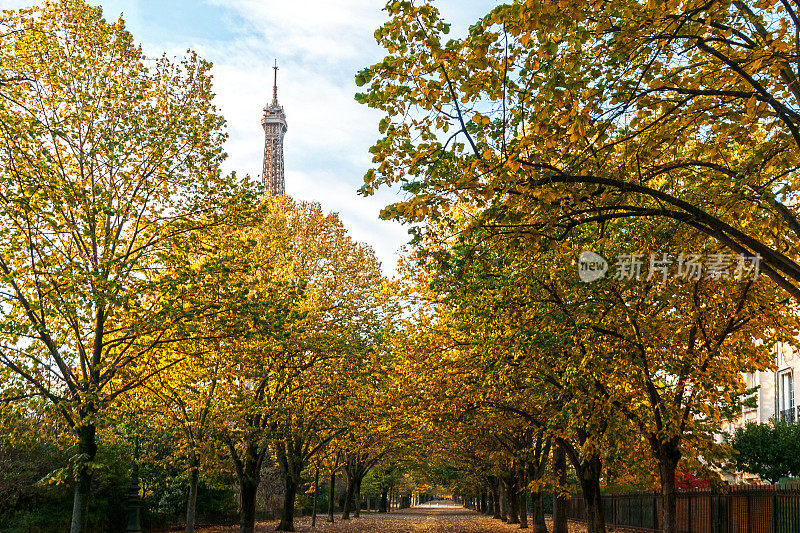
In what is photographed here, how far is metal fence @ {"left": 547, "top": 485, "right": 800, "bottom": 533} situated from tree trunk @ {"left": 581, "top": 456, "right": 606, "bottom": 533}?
13.6 ft

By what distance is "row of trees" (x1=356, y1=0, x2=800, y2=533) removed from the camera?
6969 mm

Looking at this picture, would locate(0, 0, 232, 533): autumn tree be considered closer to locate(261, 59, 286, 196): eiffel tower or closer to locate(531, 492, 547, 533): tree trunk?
locate(531, 492, 547, 533): tree trunk

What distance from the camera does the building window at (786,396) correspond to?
35.8 m

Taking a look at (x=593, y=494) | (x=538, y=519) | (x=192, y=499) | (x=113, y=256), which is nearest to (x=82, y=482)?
(x=113, y=256)

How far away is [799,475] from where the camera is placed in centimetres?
3275

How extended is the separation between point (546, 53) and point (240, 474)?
2043cm

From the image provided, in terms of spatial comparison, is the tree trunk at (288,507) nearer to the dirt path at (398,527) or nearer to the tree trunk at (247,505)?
the dirt path at (398,527)

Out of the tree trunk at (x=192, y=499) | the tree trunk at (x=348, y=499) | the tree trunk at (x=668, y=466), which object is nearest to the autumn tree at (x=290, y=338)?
the tree trunk at (x=192, y=499)

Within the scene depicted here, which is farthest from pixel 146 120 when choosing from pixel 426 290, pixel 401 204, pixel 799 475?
pixel 799 475

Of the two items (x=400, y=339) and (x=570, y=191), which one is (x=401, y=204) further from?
(x=400, y=339)

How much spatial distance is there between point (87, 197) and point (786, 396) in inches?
1406

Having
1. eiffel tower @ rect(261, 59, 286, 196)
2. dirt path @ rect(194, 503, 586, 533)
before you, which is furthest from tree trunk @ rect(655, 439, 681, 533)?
eiffel tower @ rect(261, 59, 286, 196)

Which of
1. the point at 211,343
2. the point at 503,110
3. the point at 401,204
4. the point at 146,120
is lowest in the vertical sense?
the point at 211,343

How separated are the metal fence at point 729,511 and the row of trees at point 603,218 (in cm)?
252
